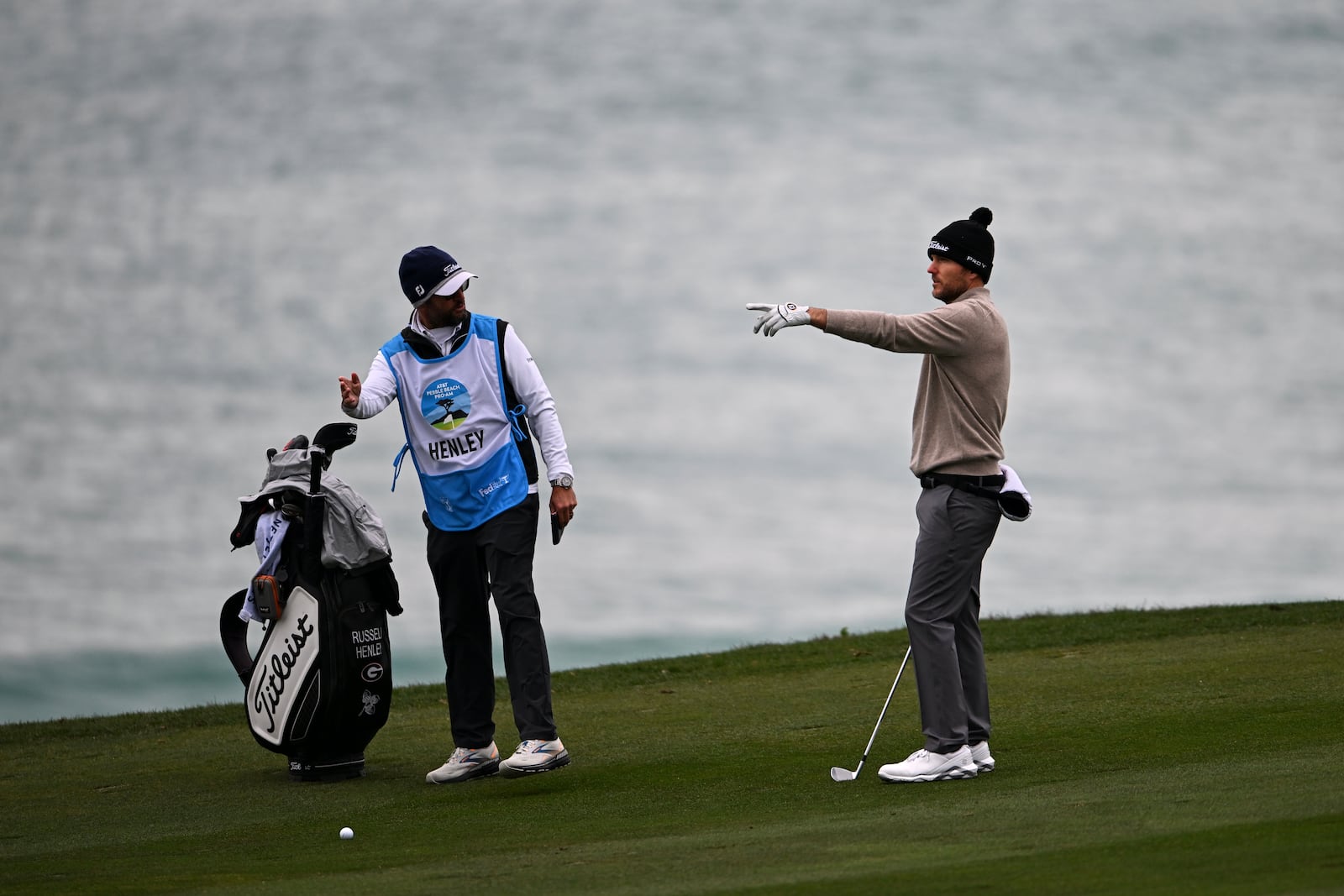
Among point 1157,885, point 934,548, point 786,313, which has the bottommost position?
point 1157,885

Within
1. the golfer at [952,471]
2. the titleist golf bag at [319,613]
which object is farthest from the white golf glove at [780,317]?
the titleist golf bag at [319,613]

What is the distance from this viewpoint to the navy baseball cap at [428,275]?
6.79 meters

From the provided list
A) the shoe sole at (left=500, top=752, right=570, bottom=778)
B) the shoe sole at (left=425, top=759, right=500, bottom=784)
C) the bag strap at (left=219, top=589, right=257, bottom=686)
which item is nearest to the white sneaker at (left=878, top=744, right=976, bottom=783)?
the shoe sole at (left=500, top=752, right=570, bottom=778)

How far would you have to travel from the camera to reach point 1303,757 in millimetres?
5781

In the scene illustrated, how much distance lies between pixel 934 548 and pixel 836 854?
185 centimetres

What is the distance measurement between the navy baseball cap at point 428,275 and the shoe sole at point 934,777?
104 inches

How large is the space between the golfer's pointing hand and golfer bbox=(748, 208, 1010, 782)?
5.72 feet

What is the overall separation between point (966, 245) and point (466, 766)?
2947 millimetres

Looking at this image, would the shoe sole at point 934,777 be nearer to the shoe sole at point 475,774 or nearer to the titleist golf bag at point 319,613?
the shoe sole at point 475,774

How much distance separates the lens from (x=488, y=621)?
7.08 m

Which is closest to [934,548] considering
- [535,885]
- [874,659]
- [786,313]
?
[786,313]

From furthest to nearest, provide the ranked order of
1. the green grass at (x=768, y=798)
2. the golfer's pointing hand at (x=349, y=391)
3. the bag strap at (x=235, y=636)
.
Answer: the bag strap at (x=235, y=636) < the golfer's pointing hand at (x=349, y=391) < the green grass at (x=768, y=798)

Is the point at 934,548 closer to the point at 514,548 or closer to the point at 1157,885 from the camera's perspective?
the point at 514,548

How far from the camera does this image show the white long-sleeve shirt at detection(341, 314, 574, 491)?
6848mm
